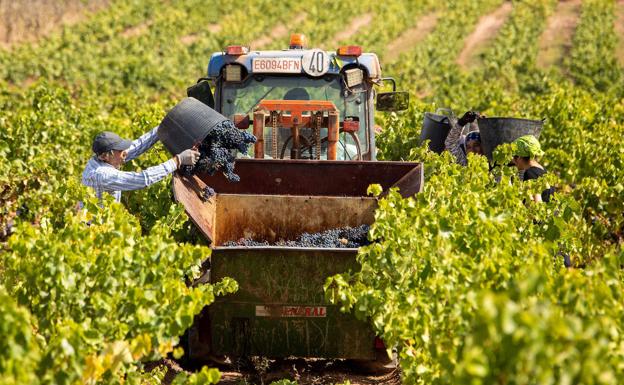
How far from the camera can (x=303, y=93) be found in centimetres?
951

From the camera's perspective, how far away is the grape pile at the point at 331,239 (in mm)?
7625

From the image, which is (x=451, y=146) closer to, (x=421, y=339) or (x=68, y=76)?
(x=421, y=339)

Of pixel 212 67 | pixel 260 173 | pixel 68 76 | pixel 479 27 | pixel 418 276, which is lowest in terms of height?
pixel 418 276

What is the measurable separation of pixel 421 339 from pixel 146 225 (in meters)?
4.36

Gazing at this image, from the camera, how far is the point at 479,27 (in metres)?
45.3

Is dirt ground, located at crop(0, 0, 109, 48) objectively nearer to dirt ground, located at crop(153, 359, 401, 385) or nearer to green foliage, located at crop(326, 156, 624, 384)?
dirt ground, located at crop(153, 359, 401, 385)

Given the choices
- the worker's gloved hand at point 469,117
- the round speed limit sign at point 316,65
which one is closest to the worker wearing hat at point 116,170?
the round speed limit sign at point 316,65

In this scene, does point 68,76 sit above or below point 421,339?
above

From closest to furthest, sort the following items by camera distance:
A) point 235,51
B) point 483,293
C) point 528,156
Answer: point 483,293 < point 528,156 < point 235,51

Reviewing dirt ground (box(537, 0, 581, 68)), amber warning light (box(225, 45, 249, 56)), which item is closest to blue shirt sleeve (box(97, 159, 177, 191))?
amber warning light (box(225, 45, 249, 56))

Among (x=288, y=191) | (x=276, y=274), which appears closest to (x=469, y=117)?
(x=288, y=191)

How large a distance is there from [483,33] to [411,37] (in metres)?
3.17

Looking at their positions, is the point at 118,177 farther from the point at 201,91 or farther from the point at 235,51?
A: the point at 201,91

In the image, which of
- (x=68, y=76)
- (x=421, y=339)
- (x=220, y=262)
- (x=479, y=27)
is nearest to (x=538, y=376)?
(x=421, y=339)
